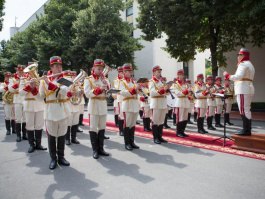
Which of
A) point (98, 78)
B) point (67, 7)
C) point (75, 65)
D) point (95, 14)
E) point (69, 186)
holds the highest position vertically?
point (67, 7)

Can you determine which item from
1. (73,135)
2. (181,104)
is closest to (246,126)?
(181,104)

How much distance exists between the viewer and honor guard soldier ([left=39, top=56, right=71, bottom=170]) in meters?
5.60

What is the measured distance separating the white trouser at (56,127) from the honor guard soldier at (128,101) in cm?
183

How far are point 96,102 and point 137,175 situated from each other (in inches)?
83.2

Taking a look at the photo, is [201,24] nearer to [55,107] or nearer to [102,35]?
[102,35]

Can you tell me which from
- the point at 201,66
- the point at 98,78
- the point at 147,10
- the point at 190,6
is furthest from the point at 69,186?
the point at 201,66

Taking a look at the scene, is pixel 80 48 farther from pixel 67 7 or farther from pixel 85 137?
pixel 85 137

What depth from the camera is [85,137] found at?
9.13 meters

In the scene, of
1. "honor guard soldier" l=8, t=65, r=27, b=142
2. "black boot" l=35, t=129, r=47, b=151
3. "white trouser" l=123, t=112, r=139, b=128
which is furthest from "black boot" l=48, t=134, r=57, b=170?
"honor guard soldier" l=8, t=65, r=27, b=142

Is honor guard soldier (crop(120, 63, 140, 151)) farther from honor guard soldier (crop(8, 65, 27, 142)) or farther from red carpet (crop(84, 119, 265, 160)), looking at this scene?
honor guard soldier (crop(8, 65, 27, 142))

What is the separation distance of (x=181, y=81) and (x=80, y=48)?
16378 millimetres

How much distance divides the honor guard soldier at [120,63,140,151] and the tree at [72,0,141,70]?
1546cm

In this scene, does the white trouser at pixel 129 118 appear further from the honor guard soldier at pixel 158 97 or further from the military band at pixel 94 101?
the honor guard soldier at pixel 158 97

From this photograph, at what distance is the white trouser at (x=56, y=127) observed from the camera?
568cm
